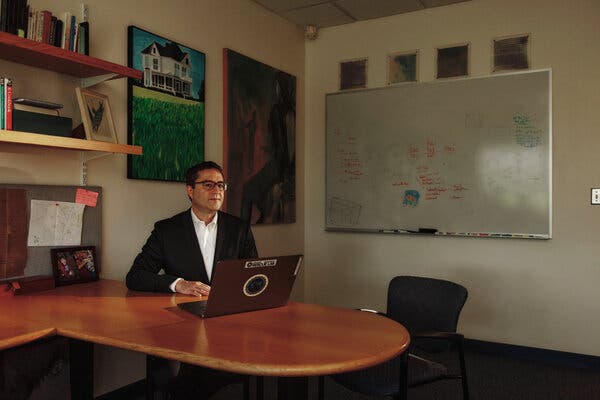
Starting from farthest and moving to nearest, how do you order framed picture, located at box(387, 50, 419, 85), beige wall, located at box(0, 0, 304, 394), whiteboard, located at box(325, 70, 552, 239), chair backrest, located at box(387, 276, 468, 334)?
1. framed picture, located at box(387, 50, 419, 85)
2. whiteboard, located at box(325, 70, 552, 239)
3. beige wall, located at box(0, 0, 304, 394)
4. chair backrest, located at box(387, 276, 468, 334)

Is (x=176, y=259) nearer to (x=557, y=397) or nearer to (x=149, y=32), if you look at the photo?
(x=149, y=32)

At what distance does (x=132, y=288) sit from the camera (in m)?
2.35

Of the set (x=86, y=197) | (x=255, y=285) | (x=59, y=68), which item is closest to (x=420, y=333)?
(x=255, y=285)

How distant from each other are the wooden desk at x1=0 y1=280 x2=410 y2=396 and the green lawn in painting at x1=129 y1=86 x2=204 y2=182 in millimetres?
1100

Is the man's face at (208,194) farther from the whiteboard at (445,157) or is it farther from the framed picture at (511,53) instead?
the framed picture at (511,53)

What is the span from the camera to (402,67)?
169 inches

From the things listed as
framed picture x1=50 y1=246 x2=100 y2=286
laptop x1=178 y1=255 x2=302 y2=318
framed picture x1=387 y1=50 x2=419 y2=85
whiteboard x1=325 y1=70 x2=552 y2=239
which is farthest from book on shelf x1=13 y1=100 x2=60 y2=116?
framed picture x1=387 y1=50 x2=419 y2=85

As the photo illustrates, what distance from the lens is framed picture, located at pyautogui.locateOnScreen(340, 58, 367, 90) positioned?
14.7 feet

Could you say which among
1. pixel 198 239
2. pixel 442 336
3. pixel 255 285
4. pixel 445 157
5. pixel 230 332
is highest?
pixel 445 157

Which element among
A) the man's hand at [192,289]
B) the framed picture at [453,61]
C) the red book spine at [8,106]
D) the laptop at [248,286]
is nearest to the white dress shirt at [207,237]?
the man's hand at [192,289]

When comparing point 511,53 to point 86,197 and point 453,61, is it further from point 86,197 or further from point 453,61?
point 86,197

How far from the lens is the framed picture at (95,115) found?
248cm

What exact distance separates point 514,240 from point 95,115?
3.07m

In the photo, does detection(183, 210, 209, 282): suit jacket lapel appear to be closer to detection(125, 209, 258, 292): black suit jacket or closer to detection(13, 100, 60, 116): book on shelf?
detection(125, 209, 258, 292): black suit jacket
